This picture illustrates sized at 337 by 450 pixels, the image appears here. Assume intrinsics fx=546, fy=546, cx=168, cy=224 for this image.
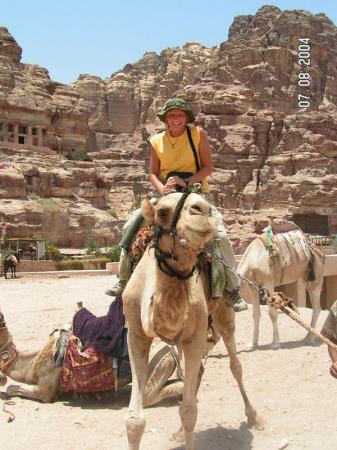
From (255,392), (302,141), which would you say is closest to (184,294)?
(255,392)

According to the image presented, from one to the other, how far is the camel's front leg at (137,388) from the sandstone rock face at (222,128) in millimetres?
32927

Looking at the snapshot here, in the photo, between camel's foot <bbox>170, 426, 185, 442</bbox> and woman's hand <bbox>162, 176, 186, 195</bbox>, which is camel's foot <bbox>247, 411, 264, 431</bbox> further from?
woman's hand <bbox>162, 176, 186, 195</bbox>

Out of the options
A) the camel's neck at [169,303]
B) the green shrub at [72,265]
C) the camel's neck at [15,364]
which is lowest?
the green shrub at [72,265]

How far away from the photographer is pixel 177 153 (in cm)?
581

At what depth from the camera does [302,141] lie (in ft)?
260

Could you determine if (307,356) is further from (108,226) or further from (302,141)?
(302,141)

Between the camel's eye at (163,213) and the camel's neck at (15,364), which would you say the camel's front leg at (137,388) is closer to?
the camel's eye at (163,213)

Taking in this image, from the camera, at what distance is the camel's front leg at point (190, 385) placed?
4.91 m

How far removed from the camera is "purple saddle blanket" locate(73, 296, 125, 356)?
7.04 m

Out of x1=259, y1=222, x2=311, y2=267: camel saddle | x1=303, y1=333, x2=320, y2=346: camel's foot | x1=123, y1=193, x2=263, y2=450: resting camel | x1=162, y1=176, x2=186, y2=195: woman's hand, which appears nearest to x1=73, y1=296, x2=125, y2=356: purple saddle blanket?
x1=123, y1=193, x2=263, y2=450: resting camel

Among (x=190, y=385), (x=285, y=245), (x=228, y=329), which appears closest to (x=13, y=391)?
(x=228, y=329)

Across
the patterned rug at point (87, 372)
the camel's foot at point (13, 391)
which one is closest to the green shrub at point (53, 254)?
the camel's foot at point (13, 391)

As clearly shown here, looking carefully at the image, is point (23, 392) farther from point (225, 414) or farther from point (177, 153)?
point (177, 153)

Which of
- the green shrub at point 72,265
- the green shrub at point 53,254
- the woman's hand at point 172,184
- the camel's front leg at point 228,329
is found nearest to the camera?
the woman's hand at point 172,184
